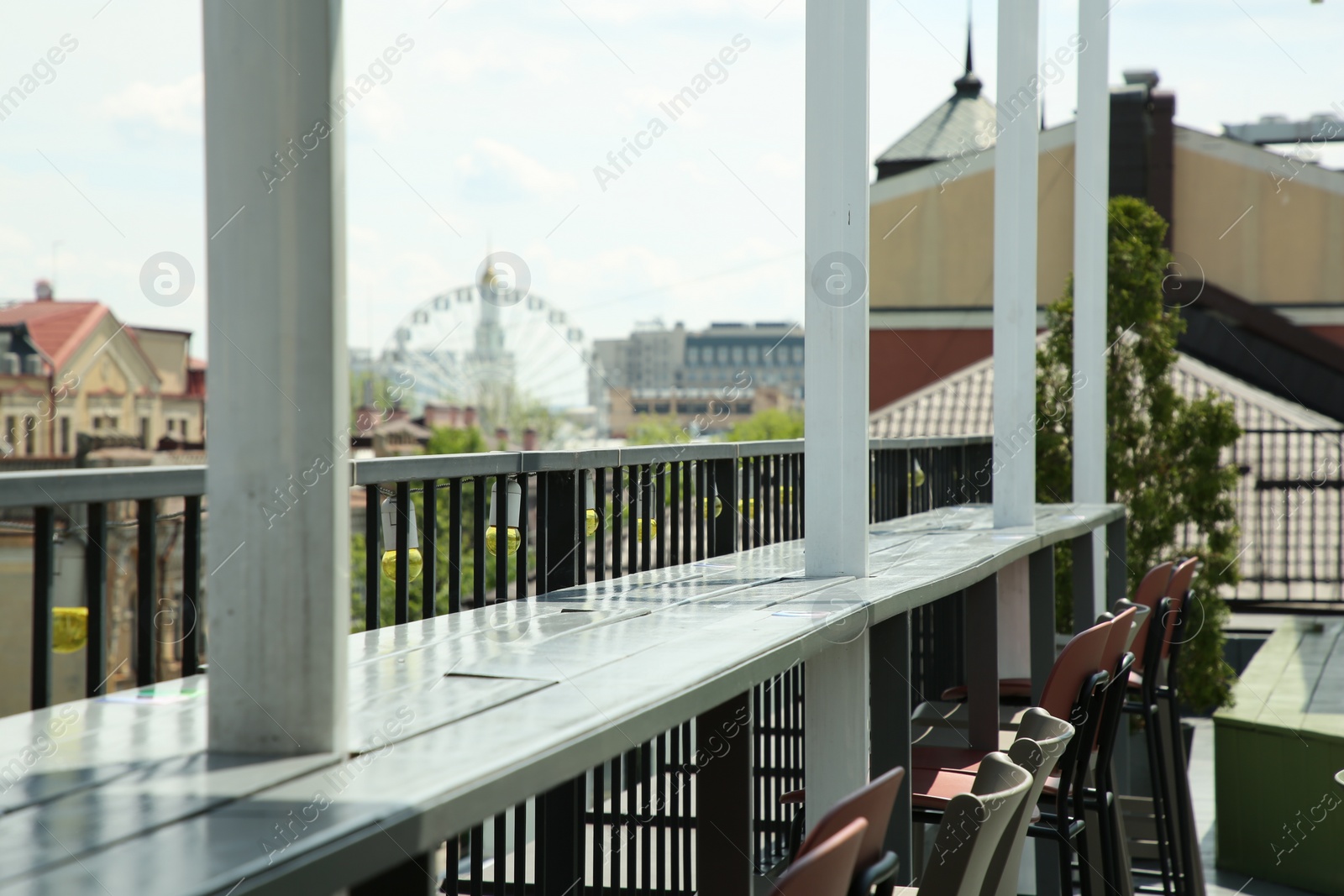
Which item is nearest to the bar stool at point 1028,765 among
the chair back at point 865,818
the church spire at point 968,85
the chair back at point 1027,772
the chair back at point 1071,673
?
the chair back at point 1027,772

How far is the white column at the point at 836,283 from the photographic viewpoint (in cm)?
267

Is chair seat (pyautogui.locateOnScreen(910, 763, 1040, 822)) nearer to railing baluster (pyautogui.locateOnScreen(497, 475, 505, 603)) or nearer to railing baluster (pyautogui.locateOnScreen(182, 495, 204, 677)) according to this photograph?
railing baluster (pyautogui.locateOnScreen(497, 475, 505, 603))

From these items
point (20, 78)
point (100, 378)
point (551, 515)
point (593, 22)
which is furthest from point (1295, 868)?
point (100, 378)

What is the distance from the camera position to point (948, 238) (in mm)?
16375

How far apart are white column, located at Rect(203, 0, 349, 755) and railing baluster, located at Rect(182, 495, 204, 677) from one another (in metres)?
0.52

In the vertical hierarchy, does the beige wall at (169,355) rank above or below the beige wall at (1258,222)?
above

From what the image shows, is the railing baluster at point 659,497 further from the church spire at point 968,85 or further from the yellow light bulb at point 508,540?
the church spire at point 968,85

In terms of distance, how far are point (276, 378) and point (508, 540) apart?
4.81 feet

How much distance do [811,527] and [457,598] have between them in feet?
2.81

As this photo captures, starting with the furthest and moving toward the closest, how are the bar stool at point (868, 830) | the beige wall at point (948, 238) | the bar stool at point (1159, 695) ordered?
1. the beige wall at point (948, 238)
2. the bar stool at point (1159, 695)
3. the bar stool at point (868, 830)

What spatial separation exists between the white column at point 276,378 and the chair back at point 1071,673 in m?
1.91

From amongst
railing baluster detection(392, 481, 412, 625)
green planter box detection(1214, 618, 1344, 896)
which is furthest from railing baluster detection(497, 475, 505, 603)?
green planter box detection(1214, 618, 1344, 896)

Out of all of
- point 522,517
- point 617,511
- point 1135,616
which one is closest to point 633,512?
point 617,511

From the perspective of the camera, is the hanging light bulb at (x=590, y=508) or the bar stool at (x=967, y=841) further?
the hanging light bulb at (x=590, y=508)
